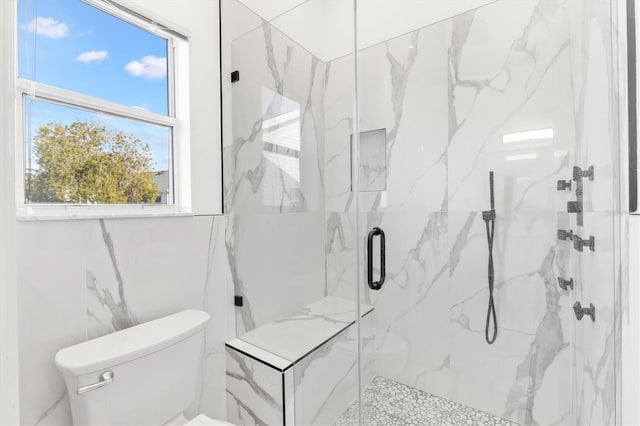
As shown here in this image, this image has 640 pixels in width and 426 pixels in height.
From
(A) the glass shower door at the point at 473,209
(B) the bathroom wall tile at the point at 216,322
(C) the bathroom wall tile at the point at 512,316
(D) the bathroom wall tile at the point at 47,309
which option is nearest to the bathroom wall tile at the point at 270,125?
(B) the bathroom wall tile at the point at 216,322

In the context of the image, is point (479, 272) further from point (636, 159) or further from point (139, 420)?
point (139, 420)

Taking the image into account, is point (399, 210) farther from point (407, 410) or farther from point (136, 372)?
point (136, 372)

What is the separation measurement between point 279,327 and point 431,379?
0.86 m

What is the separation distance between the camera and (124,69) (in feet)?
4.28

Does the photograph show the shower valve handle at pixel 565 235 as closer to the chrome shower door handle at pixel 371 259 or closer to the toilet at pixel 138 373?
the chrome shower door handle at pixel 371 259

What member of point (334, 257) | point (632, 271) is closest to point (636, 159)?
point (632, 271)

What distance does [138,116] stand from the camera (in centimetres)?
133

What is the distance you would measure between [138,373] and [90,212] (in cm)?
64

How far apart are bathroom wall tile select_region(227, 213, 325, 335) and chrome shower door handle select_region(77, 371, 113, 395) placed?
738 millimetres

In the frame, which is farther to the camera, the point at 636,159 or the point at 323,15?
the point at 323,15

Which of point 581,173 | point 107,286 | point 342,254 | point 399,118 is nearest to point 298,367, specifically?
point 342,254

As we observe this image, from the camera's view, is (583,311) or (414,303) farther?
(414,303)

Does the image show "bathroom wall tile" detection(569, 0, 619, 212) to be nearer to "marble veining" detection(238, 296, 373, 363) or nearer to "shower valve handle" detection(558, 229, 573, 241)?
"shower valve handle" detection(558, 229, 573, 241)

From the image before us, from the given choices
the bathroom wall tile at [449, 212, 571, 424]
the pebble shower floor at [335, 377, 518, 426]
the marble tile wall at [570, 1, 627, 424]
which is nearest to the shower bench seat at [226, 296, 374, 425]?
the pebble shower floor at [335, 377, 518, 426]
